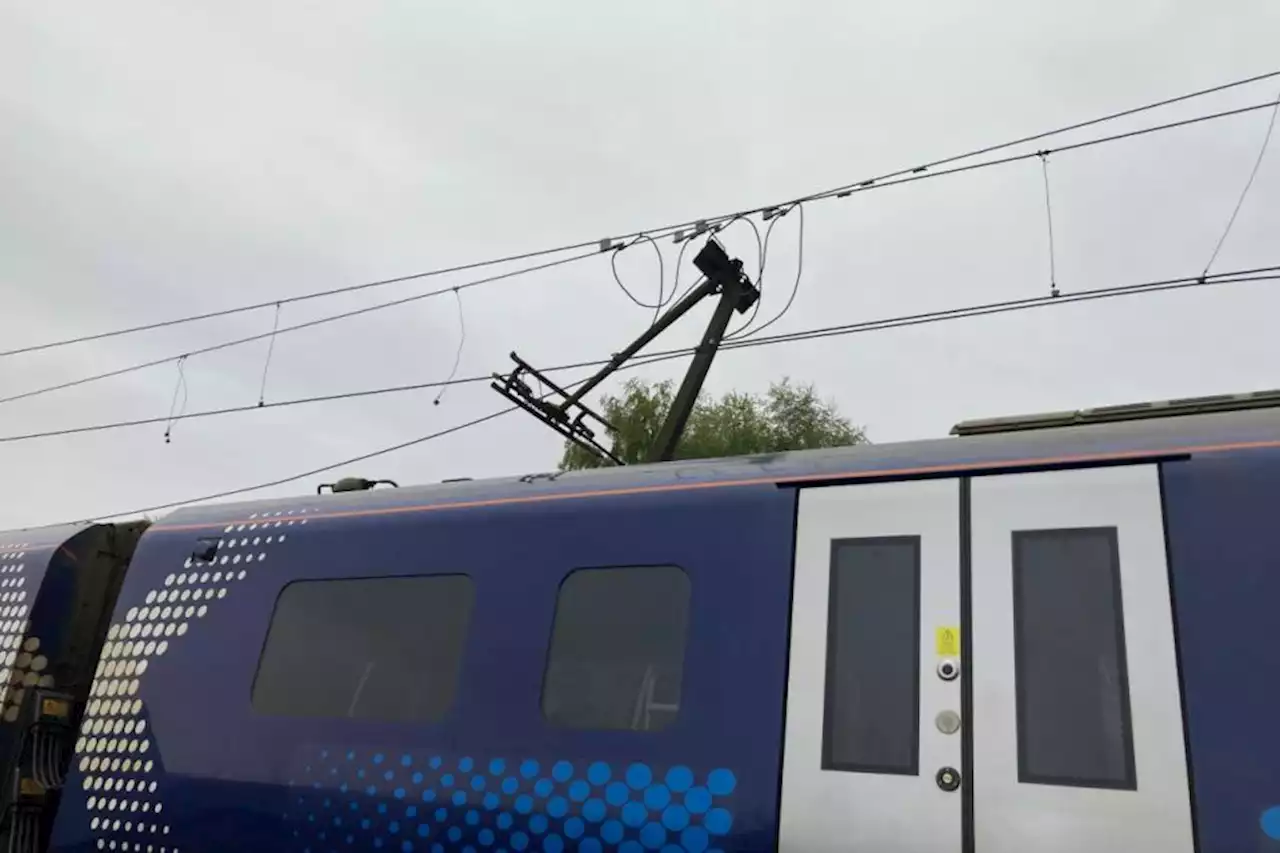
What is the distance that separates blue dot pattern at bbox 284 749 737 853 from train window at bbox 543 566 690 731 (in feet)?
0.81

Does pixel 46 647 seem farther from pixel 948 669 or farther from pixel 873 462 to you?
pixel 948 669

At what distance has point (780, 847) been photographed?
13.6 feet

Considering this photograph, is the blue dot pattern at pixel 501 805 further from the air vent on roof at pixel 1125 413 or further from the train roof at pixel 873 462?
the air vent on roof at pixel 1125 413

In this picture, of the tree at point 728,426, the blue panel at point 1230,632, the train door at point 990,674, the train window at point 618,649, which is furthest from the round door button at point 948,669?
the tree at point 728,426

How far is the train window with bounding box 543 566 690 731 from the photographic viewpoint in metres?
4.76

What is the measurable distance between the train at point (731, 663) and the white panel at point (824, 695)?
0.5 inches

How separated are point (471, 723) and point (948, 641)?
7.63 ft

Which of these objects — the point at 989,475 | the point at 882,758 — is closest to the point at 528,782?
the point at 882,758

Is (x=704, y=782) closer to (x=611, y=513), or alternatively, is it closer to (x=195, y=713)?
(x=611, y=513)

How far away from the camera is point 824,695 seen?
4.38 m

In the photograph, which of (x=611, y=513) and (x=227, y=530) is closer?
(x=611, y=513)

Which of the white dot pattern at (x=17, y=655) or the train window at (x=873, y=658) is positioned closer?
the train window at (x=873, y=658)

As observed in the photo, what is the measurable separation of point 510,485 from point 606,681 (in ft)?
4.58

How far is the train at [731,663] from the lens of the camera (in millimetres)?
3871
